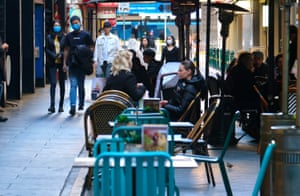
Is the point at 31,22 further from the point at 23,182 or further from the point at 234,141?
the point at 23,182

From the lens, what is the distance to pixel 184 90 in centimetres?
1074

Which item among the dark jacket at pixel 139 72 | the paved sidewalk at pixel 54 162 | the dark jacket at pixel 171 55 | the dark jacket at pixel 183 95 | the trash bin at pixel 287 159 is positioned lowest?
the paved sidewalk at pixel 54 162

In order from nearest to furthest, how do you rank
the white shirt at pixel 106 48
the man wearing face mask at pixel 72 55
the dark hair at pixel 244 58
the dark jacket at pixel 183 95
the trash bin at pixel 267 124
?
Result: 1. the trash bin at pixel 267 124
2. the dark jacket at pixel 183 95
3. the dark hair at pixel 244 58
4. the man wearing face mask at pixel 72 55
5. the white shirt at pixel 106 48

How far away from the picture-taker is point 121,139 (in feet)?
21.6

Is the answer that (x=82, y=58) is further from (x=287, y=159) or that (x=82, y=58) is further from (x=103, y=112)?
(x=287, y=159)

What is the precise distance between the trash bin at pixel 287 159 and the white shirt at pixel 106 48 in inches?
497

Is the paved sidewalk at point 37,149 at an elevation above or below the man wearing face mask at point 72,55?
below

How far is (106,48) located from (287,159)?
42.2 ft

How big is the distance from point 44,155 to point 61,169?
1.20 metres

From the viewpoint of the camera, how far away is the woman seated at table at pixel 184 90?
10.7m

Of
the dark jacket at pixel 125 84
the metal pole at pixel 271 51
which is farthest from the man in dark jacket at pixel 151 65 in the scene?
the metal pole at pixel 271 51

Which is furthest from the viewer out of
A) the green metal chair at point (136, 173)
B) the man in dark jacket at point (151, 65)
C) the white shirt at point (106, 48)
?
the white shirt at point (106, 48)

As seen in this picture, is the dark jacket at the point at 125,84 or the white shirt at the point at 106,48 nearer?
the dark jacket at the point at 125,84

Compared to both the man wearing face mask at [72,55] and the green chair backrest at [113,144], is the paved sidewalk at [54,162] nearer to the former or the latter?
the man wearing face mask at [72,55]
